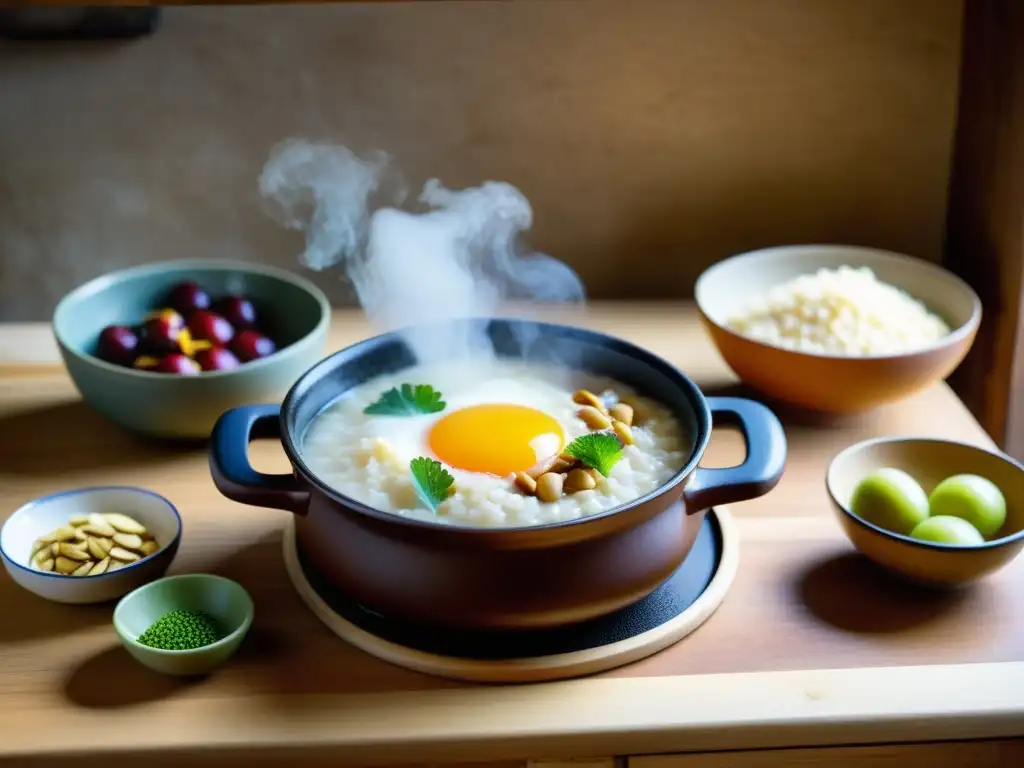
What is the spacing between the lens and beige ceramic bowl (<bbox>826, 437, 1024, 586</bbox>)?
1188 mm

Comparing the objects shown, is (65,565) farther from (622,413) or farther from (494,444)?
(622,413)

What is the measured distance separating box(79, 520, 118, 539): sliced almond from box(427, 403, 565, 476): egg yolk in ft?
1.25

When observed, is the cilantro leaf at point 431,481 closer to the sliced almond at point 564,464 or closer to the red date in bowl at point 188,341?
the sliced almond at point 564,464

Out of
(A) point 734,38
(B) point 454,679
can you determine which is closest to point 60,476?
(B) point 454,679

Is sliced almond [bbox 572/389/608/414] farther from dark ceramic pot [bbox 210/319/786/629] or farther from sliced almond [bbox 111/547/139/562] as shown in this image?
sliced almond [bbox 111/547/139/562]

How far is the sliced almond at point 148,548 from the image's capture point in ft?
4.15

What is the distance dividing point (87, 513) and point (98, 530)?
0.08 m

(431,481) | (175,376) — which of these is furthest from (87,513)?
(431,481)

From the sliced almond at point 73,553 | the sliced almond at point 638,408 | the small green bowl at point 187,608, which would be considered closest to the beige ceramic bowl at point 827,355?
Answer: the sliced almond at point 638,408

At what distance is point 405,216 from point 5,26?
0.70 meters

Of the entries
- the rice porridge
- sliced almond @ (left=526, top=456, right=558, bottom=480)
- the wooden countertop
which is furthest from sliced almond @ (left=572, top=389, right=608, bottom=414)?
the wooden countertop

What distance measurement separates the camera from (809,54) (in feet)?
6.09

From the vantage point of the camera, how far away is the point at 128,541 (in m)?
1.26

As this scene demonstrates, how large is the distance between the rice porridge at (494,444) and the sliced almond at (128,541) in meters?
0.21
